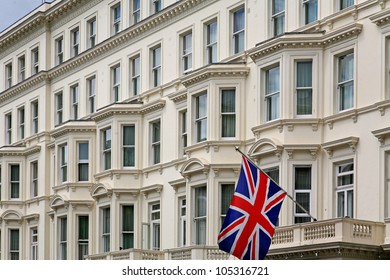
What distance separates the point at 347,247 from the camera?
102ft

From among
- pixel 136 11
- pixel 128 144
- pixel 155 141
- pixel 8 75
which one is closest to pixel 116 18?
pixel 136 11

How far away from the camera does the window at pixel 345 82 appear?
1362 inches

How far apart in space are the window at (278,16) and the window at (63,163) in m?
17.9

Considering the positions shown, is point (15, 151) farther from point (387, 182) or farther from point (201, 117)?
point (387, 182)

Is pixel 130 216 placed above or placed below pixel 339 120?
below

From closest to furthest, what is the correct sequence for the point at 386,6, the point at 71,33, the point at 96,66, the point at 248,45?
1. the point at 386,6
2. the point at 248,45
3. the point at 96,66
4. the point at 71,33

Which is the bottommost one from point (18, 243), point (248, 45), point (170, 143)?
point (18, 243)

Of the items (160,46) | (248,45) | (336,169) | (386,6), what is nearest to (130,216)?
(160,46)

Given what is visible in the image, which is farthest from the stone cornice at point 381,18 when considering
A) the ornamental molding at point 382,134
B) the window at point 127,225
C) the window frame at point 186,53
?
the window at point 127,225

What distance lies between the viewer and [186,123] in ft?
145

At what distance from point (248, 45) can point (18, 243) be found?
947 inches

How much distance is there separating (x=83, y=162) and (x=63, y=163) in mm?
2240

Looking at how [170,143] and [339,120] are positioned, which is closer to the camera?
[339,120]

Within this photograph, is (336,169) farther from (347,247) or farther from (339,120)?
(347,247)
